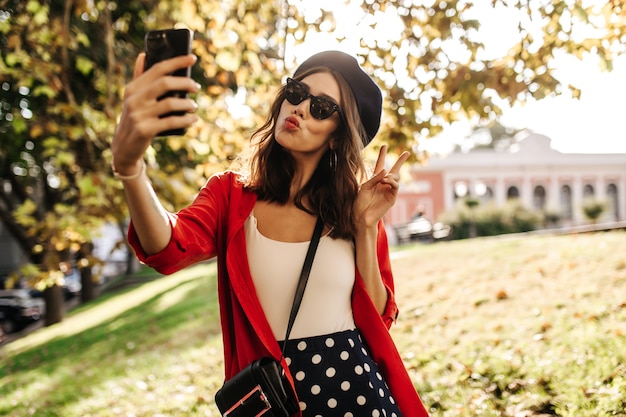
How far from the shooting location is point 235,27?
6.61 m

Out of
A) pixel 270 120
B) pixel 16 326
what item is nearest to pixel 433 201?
pixel 16 326

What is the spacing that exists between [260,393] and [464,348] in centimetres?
460

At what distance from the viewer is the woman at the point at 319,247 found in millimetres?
1959

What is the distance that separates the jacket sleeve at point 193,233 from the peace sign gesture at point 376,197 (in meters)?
0.52

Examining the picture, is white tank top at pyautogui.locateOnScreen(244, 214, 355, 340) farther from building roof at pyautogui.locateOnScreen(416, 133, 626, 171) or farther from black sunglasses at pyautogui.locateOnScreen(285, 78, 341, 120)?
building roof at pyautogui.locateOnScreen(416, 133, 626, 171)

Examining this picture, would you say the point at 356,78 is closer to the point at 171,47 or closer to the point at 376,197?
the point at 376,197

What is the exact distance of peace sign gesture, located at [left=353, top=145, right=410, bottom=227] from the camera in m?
2.18

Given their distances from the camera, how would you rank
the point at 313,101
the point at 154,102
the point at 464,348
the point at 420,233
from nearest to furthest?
the point at 154,102, the point at 313,101, the point at 464,348, the point at 420,233

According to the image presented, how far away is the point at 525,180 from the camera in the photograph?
4184 cm

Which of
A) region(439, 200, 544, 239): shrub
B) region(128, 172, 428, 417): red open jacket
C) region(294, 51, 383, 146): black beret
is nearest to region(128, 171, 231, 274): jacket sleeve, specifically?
region(128, 172, 428, 417): red open jacket

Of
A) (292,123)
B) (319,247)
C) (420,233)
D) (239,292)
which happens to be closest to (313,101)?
(292,123)

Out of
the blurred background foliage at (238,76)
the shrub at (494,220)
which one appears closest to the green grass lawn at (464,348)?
the blurred background foliage at (238,76)

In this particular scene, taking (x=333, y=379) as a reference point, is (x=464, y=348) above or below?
below

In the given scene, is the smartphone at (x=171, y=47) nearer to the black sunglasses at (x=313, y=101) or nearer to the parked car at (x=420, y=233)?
the black sunglasses at (x=313, y=101)
